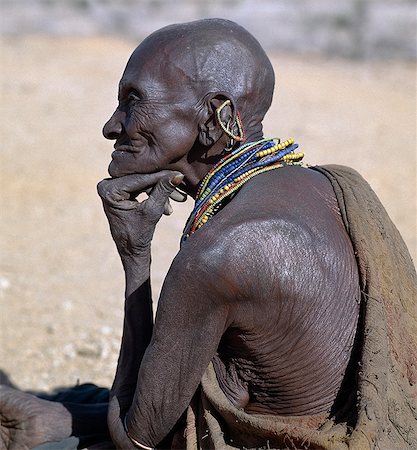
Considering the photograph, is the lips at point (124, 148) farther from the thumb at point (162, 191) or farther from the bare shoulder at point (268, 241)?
the bare shoulder at point (268, 241)

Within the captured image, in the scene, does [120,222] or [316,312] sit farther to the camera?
[120,222]

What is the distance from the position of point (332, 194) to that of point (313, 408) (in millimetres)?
630

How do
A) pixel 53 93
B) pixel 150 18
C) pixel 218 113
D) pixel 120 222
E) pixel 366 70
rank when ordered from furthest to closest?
pixel 150 18 < pixel 366 70 < pixel 53 93 < pixel 120 222 < pixel 218 113

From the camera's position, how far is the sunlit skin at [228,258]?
2541 millimetres

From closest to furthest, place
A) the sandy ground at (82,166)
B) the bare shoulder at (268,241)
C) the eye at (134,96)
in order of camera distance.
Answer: the bare shoulder at (268,241) → the eye at (134,96) → the sandy ground at (82,166)

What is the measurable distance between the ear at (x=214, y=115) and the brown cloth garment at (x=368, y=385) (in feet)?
1.25

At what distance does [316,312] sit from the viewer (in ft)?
8.61

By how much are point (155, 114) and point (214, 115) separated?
18cm

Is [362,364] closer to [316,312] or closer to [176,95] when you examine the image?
[316,312]

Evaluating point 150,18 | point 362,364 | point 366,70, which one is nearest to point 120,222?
point 362,364

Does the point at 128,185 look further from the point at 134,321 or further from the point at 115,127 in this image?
the point at 134,321

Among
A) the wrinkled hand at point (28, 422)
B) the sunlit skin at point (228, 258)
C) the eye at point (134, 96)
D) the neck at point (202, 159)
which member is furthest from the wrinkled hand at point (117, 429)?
the eye at point (134, 96)

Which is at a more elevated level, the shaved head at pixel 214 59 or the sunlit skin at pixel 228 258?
the shaved head at pixel 214 59

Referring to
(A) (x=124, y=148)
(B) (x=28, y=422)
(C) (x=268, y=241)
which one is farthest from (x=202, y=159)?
(B) (x=28, y=422)
